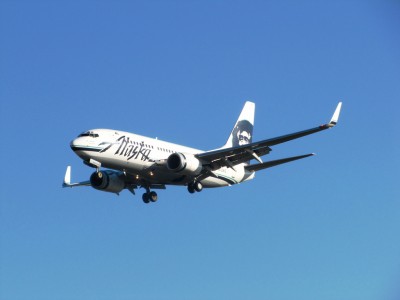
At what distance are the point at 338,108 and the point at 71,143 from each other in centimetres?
2103

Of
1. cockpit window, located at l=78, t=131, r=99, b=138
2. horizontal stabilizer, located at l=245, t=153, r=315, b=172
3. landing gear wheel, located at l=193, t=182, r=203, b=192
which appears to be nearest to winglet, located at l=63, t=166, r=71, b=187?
cockpit window, located at l=78, t=131, r=99, b=138

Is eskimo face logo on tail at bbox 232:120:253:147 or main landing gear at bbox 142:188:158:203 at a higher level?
eskimo face logo on tail at bbox 232:120:253:147

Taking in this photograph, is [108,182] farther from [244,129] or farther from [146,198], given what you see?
[244,129]

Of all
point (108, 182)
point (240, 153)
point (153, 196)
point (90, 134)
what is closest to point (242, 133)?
point (240, 153)

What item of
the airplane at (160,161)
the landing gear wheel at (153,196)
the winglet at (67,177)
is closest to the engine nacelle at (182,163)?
the airplane at (160,161)

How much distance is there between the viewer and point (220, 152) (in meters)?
73.2

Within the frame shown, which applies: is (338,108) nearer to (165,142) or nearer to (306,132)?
(306,132)

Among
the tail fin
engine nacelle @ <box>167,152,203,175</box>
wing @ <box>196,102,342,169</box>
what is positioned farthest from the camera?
the tail fin

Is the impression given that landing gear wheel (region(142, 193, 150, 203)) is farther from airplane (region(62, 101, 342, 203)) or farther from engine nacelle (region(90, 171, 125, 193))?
engine nacelle (region(90, 171, 125, 193))

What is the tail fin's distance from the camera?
84.7m

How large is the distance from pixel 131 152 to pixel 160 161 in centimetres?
283

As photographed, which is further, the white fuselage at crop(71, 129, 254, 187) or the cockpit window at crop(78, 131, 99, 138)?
the cockpit window at crop(78, 131, 99, 138)

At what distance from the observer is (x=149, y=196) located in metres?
77.6

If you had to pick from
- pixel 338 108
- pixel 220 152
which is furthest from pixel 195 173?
pixel 338 108
